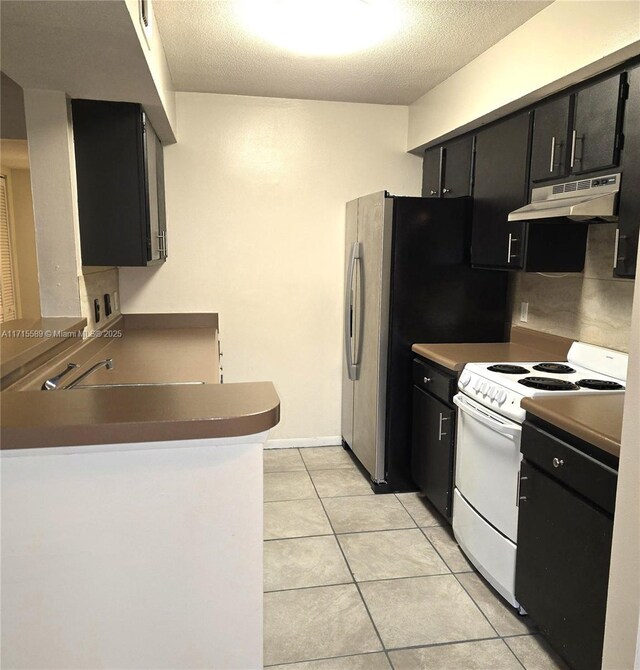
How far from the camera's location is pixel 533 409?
77.8 inches

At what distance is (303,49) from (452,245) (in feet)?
4.50

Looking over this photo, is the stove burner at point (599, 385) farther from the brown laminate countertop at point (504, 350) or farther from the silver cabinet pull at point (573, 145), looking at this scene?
the silver cabinet pull at point (573, 145)

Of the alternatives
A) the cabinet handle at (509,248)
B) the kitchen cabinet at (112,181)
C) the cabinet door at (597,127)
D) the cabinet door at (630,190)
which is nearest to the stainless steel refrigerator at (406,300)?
the cabinet handle at (509,248)

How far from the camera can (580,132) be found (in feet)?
7.29

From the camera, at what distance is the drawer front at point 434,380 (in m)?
2.74

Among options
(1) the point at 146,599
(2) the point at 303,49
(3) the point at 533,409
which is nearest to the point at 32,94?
(2) the point at 303,49

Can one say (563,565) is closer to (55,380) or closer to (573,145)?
(573,145)

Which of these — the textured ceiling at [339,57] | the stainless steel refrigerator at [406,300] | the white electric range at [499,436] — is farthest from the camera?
the stainless steel refrigerator at [406,300]

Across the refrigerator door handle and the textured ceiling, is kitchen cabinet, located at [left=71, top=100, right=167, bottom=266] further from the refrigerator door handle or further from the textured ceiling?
the refrigerator door handle

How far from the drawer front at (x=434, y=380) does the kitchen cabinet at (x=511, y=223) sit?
66 cm

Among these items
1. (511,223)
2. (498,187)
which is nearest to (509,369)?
(511,223)

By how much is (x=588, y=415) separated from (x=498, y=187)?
1.49 m

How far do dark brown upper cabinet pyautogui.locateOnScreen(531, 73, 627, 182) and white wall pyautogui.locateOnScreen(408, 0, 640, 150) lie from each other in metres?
0.08

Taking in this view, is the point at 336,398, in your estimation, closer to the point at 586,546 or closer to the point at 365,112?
the point at 365,112
